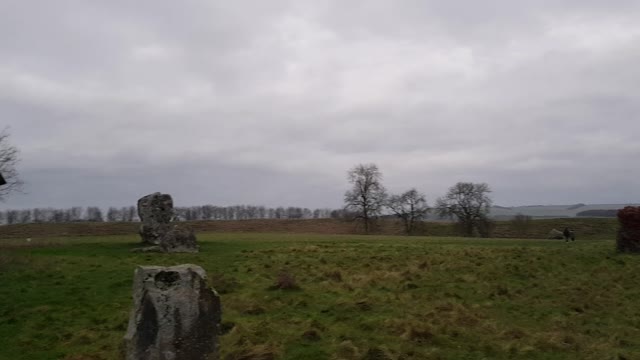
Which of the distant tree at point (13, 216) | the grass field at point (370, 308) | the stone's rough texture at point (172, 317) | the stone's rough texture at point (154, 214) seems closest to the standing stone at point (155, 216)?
the stone's rough texture at point (154, 214)

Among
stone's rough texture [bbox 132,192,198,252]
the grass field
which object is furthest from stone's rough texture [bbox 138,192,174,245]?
the grass field

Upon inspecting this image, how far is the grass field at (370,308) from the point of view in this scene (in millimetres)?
12281

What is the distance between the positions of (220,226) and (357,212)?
89.7 feet

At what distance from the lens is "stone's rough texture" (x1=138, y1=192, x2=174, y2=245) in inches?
1624

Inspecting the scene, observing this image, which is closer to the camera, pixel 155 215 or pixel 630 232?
pixel 630 232

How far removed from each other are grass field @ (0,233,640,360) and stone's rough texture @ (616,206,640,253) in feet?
15.4

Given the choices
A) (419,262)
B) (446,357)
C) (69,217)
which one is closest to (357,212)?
(69,217)

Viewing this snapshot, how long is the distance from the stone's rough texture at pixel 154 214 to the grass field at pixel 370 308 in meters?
12.7

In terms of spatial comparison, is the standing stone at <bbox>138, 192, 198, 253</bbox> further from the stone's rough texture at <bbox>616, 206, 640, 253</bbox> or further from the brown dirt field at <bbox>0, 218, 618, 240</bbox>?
the brown dirt field at <bbox>0, 218, 618, 240</bbox>

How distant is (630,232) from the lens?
107 feet

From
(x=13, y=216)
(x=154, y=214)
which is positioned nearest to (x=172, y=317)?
(x=154, y=214)

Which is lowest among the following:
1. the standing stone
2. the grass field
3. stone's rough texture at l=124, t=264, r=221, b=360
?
the grass field

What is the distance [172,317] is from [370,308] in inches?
306

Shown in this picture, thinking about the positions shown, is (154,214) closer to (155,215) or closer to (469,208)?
(155,215)
